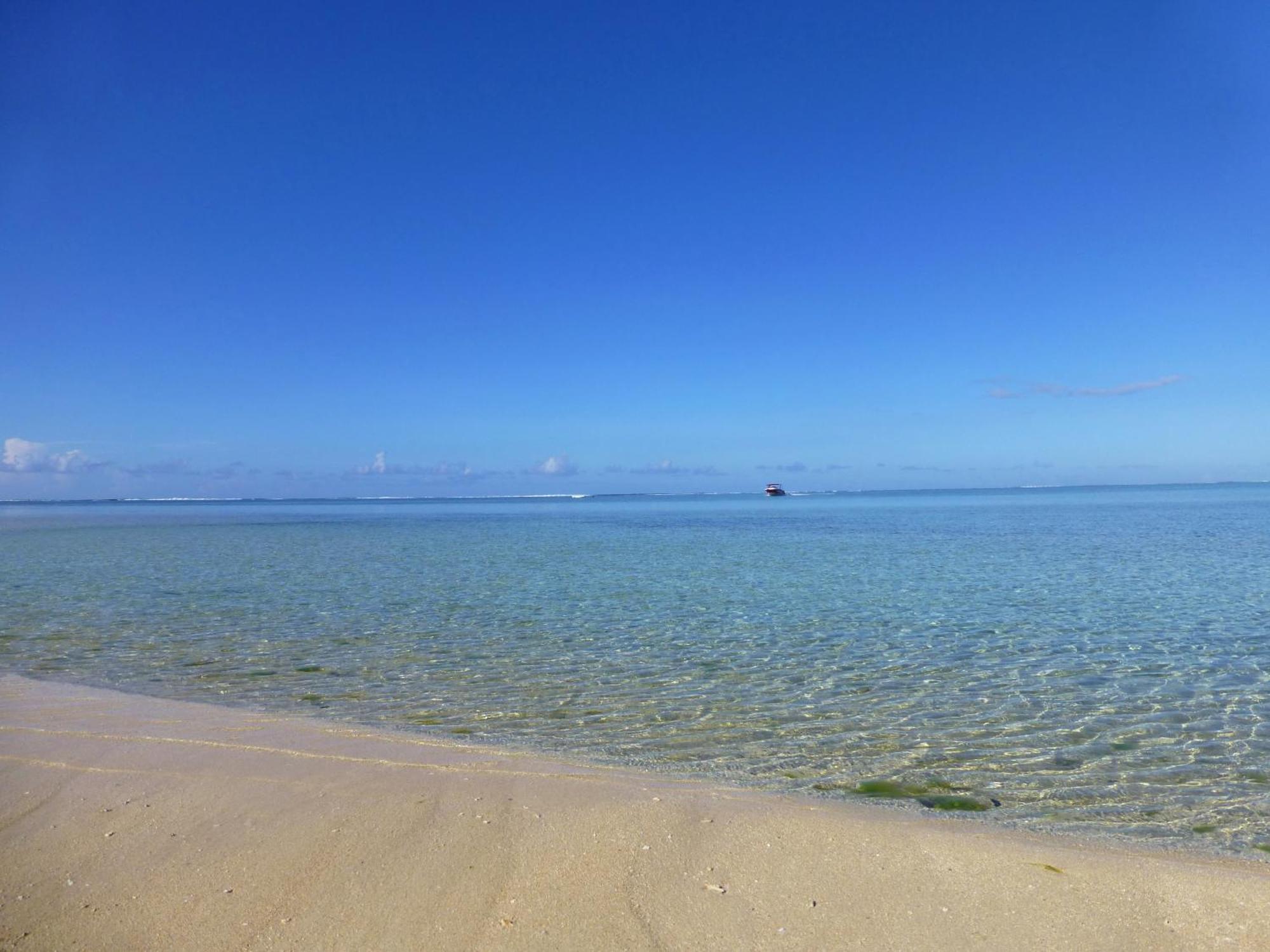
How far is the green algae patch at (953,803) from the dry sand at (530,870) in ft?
1.34

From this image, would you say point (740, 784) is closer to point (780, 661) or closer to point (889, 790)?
point (889, 790)

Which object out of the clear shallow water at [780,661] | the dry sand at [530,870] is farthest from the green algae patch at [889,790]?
the dry sand at [530,870]

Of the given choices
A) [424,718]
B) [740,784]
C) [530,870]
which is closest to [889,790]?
[740,784]

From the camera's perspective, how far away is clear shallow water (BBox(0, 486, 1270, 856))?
756cm

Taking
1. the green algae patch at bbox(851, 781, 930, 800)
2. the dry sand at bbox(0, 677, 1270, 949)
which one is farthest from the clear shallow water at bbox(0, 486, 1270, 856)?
the dry sand at bbox(0, 677, 1270, 949)

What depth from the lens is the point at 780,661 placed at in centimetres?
1229

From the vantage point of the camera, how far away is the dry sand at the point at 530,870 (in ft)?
14.1

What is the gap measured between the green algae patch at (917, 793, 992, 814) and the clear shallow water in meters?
0.15

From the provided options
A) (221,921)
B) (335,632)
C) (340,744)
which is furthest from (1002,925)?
(335,632)

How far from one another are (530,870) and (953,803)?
378 cm

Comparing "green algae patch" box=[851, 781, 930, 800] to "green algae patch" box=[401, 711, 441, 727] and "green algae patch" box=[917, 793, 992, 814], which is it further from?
"green algae patch" box=[401, 711, 441, 727]

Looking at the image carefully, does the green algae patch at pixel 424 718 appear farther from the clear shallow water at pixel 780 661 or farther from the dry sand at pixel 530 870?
the dry sand at pixel 530 870

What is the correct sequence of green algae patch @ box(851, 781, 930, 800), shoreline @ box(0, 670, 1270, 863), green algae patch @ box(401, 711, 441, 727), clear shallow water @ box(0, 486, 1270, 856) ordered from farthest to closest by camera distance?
1. green algae patch @ box(401, 711, 441, 727)
2. clear shallow water @ box(0, 486, 1270, 856)
3. green algae patch @ box(851, 781, 930, 800)
4. shoreline @ box(0, 670, 1270, 863)

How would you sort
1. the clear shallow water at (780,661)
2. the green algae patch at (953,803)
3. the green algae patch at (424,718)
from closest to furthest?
1. the green algae patch at (953,803)
2. the clear shallow water at (780,661)
3. the green algae patch at (424,718)
